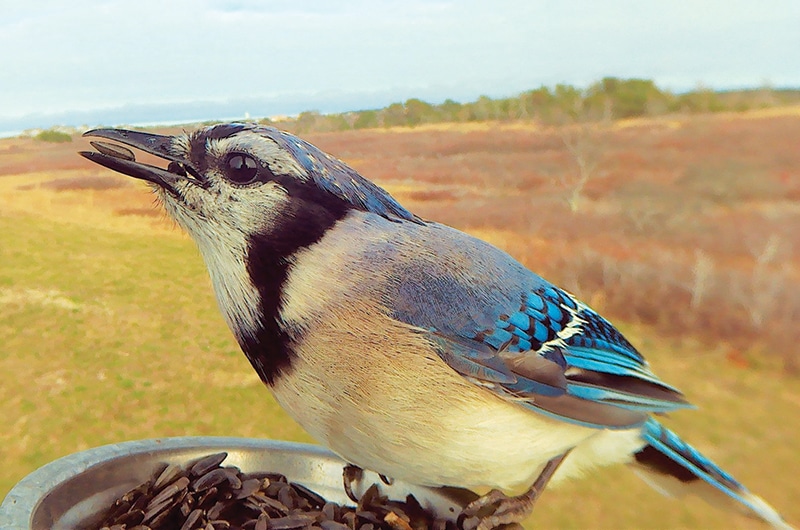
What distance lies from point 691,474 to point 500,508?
400 millimetres

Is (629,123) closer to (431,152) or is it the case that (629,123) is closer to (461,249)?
(431,152)

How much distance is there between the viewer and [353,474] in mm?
1115

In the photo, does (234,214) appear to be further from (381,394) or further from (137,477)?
(137,477)

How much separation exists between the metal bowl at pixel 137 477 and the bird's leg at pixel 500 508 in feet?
0.12

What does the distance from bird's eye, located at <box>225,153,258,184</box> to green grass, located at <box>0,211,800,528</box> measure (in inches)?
43.0

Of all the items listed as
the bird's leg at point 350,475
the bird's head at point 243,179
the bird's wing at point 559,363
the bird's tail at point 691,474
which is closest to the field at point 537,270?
the bird's tail at point 691,474

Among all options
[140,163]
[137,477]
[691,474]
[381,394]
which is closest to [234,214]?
[140,163]

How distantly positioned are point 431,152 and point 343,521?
1.42 m

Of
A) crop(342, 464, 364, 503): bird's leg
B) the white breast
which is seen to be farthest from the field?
the white breast

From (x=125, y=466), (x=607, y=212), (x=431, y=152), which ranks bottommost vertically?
(x=125, y=466)

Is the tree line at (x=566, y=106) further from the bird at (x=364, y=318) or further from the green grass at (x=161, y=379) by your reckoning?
the bird at (x=364, y=318)

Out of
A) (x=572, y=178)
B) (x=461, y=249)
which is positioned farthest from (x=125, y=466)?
(x=572, y=178)

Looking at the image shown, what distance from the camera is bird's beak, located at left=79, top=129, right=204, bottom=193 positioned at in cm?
92

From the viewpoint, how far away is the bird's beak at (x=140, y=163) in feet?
3.02
